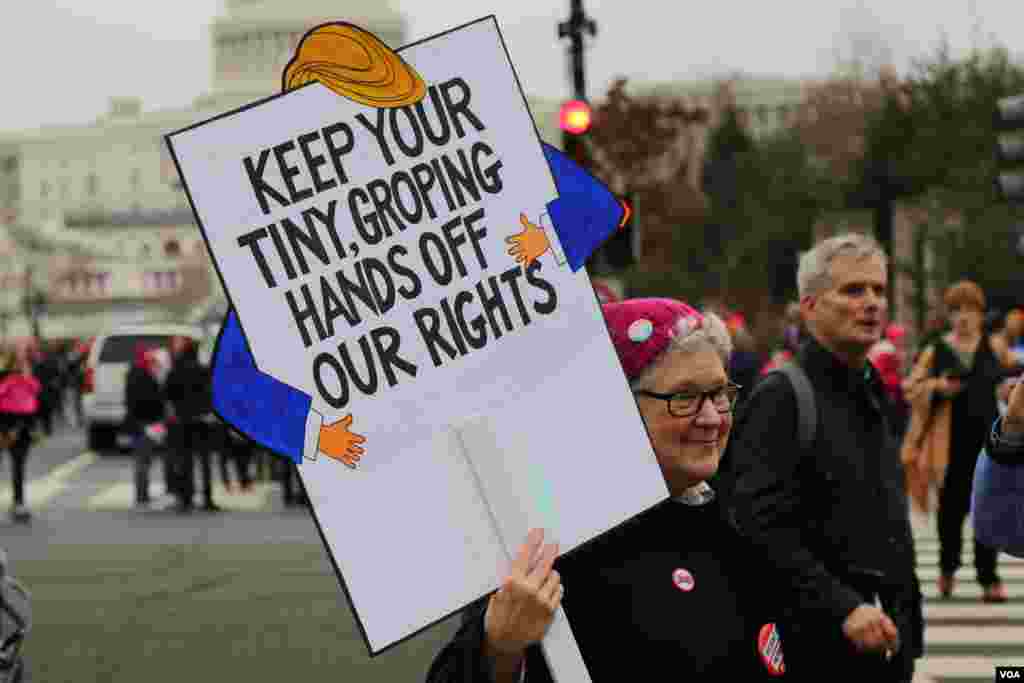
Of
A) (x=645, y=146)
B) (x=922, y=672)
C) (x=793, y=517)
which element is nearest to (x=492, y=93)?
(x=793, y=517)

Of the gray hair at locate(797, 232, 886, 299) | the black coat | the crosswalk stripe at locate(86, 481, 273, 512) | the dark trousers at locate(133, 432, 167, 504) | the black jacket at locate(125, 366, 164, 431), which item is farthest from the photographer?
the black jacket at locate(125, 366, 164, 431)

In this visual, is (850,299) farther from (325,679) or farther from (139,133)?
(139,133)

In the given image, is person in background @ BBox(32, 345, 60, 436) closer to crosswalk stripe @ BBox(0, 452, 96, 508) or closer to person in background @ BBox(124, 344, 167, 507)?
crosswalk stripe @ BBox(0, 452, 96, 508)

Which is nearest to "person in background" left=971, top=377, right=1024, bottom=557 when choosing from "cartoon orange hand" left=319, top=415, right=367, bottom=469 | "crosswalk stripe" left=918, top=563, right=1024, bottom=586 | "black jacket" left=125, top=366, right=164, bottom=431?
"cartoon orange hand" left=319, top=415, right=367, bottom=469

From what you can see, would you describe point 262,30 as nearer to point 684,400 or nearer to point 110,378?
point 110,378

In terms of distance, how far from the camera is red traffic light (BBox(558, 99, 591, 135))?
15.4 meters

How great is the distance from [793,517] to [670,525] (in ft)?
4.22

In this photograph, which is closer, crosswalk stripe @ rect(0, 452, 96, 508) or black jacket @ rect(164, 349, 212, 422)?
black jacket @ rect(164, 349, 212, 422)

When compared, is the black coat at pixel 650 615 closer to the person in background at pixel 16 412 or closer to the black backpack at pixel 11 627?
the black backpack at pixel 11 627

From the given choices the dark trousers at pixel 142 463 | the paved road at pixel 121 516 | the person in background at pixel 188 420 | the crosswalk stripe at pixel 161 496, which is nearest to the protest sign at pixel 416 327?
the paved road at pixel 121 516

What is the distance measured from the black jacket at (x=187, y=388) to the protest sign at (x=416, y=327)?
1545 centimetres

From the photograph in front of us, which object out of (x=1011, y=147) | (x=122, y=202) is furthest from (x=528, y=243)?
(x=122, y=202)

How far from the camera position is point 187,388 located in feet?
59.8

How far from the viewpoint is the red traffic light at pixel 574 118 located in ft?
50.7
